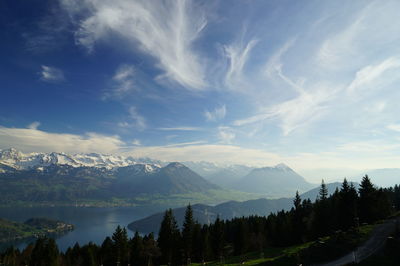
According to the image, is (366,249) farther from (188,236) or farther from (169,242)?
(169,242)

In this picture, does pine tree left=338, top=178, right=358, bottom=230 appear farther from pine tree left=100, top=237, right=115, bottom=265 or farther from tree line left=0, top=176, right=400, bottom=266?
pine tree left=100, top=237, right=115, bottom=265

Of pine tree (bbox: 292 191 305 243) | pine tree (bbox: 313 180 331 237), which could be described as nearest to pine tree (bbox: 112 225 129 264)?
pine tree (bbox: 292 191 305 243)

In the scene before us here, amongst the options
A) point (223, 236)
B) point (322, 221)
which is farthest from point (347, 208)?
point (223, 236)

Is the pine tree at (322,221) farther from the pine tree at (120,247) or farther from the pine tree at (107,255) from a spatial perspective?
the pine tree at (107,255)

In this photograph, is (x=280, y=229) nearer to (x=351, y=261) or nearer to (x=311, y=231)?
(x=311, y=231)

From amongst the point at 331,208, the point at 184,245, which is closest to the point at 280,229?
the point at 331,208

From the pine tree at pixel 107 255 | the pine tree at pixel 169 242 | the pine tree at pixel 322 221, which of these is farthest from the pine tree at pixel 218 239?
the pine tree at pixel 107 255

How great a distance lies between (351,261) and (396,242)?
9.34m

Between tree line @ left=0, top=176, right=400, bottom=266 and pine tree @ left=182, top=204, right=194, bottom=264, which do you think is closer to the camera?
tree line @ left=0, top=176, right=400, bottom=266

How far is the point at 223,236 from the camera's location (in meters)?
93.2

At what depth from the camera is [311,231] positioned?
8894 cm

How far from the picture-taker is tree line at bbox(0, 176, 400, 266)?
81.7 m

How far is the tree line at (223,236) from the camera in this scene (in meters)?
81.7

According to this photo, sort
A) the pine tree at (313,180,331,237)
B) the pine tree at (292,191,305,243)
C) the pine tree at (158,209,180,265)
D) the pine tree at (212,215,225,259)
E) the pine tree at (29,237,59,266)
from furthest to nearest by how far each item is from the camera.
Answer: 1. the pine tree at (29,237,59,266)
2. the pine tree at (292,191,305,243)
3. the pine tree at (212,215,225,259)
4. the pine tree at (313,180,331,237)
5. the pine tree at (158,209,180,265)
